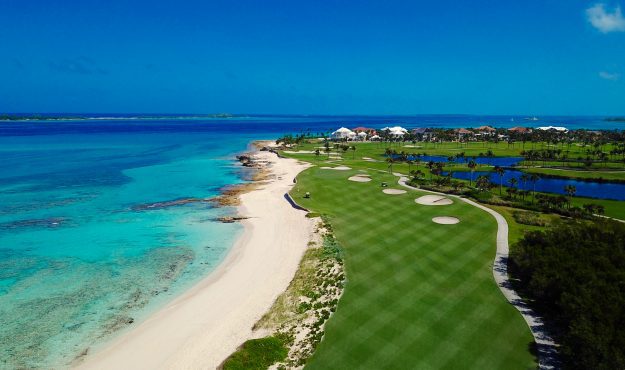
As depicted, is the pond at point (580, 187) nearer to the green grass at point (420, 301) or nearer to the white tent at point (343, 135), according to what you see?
the green grass at point (420, 301)

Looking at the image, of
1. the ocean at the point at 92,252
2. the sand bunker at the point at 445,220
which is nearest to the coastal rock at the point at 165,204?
the ocean at the point at 92,252

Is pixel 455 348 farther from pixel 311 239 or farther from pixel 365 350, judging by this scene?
pixel 311 239

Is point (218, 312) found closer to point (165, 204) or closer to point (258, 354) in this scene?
point (258, 354)

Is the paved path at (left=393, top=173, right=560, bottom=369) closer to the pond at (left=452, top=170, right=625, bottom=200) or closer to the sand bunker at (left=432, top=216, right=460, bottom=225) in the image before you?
the sand bunker at (left=432, top=216, right=460, bottom=225)

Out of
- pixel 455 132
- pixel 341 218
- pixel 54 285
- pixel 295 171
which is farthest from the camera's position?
pixel 455 132

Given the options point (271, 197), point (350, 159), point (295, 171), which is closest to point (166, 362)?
point (271, 197)

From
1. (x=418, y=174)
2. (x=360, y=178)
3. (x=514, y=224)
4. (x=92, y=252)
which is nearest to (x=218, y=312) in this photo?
(x=92, y=252)
